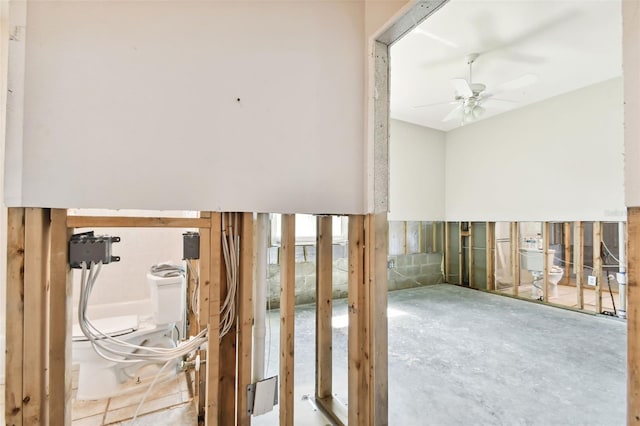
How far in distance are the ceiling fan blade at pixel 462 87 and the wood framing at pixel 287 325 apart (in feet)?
9.03

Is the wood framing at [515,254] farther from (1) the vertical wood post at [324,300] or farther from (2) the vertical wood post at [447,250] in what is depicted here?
(1) the vertical wood post at [324,300]

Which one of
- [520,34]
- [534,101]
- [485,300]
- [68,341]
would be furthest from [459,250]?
[68,341]

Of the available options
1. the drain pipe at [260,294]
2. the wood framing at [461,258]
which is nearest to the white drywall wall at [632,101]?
the drain pipe at [260,294]

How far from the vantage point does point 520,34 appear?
2904 mm

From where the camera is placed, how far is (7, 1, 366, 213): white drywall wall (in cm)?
115

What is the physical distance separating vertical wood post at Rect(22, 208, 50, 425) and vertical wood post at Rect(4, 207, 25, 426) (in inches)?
0.5

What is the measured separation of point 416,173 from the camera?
5730 mm

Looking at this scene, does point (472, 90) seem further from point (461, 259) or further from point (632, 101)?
point (461, 259)

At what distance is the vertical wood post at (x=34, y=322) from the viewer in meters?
1.11

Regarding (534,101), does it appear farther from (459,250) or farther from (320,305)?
(320,305)

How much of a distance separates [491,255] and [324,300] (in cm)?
468

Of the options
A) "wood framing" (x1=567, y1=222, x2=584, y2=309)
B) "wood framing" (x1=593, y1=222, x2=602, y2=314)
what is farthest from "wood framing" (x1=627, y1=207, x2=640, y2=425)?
"wood framing" (x1=567, y1=222, x2=584, y2=309)

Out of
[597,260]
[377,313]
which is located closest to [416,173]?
[597,260]

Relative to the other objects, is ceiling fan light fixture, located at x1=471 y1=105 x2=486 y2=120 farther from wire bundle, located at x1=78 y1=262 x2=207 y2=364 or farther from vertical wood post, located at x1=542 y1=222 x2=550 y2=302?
wire bundle, located at x1=78 y1=262 x2=207 y2=364
